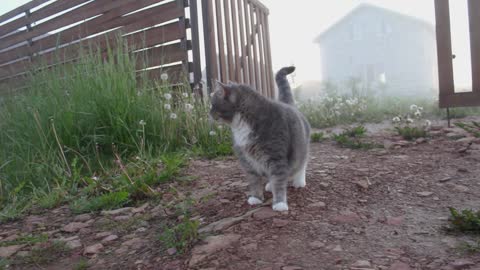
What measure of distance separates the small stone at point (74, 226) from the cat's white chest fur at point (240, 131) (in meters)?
0.94

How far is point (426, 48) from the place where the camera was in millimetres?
5363

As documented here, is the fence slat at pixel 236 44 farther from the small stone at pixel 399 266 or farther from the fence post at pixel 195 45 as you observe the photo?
the small stone at pixel 399 266

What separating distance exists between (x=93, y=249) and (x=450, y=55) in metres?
3.26

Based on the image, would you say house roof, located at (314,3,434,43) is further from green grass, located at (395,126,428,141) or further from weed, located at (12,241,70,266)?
weed, located at (12,241,70,266)

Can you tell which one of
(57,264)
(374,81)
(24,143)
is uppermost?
(374,81)

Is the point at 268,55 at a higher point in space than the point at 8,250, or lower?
higher

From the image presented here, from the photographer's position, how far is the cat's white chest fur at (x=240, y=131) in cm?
202

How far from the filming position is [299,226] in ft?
5.54

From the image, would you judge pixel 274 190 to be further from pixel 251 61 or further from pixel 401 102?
pixel 401 102

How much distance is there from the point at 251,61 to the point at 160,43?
1.35 metres

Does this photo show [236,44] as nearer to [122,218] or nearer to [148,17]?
[148,17]

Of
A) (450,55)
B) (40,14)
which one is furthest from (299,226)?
(40,14)

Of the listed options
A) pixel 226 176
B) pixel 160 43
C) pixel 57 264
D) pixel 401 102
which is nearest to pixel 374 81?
pixel 401 102

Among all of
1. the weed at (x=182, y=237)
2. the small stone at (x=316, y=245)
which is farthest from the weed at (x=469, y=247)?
the weed at (x=182, y=237)
